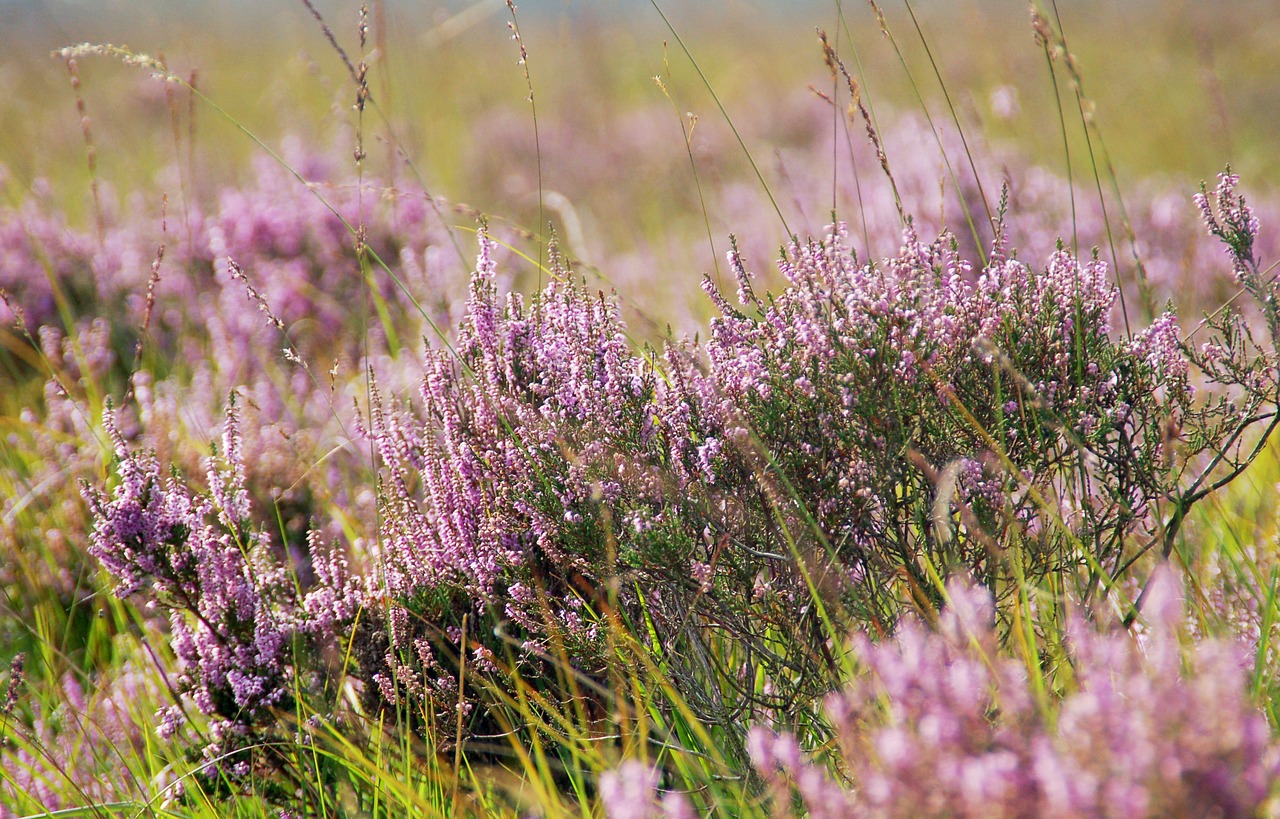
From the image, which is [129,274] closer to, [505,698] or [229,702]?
A: [229,702]

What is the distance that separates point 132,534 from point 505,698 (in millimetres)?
939

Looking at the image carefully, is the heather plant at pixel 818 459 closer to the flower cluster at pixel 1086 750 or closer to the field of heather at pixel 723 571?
the field of heather at pixel 723 571

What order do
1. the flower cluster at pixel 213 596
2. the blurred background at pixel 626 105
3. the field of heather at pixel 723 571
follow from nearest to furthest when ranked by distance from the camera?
1. the field of heather at pixel 723 571
2. the flower cluster at pixel 213 596
3. the blurred background at pixel 626 105

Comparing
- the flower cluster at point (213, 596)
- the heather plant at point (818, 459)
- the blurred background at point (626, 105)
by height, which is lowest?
the flower cluster at point (213, 596)

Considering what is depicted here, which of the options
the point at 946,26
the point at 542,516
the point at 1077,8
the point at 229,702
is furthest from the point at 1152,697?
the point at 1077,8

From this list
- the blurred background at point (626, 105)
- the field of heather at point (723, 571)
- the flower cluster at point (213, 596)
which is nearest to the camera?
the field of heather at point (723, 571)

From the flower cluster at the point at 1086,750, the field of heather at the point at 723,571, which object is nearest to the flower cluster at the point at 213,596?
the field of heather at the point at 723,571

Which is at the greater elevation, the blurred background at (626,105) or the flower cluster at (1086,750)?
the blurred background at (626,105)

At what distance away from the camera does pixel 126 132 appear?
34.3 feet

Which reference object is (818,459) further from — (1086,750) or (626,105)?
(626,105)

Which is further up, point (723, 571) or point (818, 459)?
point (818, 459)

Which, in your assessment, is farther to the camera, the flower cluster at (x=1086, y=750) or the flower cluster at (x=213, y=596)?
the flower cluster at (x=213, y=596)

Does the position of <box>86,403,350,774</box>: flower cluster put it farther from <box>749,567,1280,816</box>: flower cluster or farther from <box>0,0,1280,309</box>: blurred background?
<box>0,0,1280,309</box>: blurred background

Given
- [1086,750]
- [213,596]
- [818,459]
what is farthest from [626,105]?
[1086,750]
